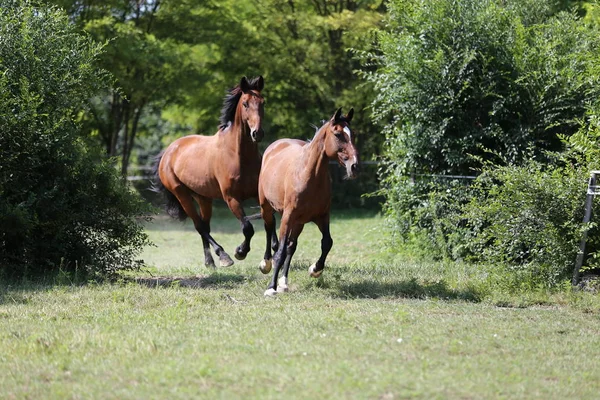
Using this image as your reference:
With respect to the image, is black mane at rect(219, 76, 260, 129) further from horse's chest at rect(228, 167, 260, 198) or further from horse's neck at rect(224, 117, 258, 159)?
horse's chest at rect(228, 167, 260, 198)

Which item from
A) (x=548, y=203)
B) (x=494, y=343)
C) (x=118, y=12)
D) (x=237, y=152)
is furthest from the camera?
(x=118, y=12)

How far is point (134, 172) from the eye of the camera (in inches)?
1393

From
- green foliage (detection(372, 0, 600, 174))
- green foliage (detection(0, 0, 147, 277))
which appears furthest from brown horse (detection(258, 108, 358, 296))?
green foliage (detection(372, 0, 600, 174))

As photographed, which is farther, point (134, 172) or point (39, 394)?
point (134, 172)

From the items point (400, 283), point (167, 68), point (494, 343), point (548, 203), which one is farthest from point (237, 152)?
point (167, 68)

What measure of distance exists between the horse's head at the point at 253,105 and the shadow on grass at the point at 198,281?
186 centimetres

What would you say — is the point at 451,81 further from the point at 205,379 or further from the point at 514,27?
the point at 205,379

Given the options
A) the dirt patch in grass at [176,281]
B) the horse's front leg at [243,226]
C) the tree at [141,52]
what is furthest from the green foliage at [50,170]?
the tree at [141,52]

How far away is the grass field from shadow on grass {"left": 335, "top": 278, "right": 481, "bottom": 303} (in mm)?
25

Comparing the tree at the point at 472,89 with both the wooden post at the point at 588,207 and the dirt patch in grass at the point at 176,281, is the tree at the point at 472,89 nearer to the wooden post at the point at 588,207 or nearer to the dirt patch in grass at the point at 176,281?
the wooden post at the point at 588,207

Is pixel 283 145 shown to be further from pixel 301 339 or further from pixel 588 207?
pixel 301 339

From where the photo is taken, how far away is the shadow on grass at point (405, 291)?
9516 millimetres

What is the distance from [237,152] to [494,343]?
5857 mm

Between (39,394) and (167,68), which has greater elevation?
(167,68)
